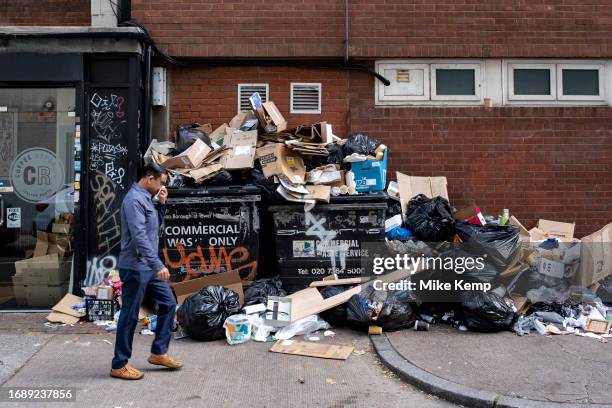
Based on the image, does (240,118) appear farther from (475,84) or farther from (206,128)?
(475,84)

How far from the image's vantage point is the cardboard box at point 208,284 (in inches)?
248

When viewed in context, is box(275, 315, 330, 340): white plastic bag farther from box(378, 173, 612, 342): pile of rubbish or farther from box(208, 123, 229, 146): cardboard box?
box(208, 123, 229, 146): cardboard box

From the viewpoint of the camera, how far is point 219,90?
7.59m

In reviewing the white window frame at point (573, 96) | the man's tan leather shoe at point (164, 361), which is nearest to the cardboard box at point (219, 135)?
the man's tan leather shoe at point (164, 361)

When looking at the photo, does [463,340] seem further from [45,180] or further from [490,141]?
[45,180]

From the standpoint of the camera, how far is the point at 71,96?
6984mm

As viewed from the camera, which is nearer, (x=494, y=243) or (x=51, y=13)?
(x=494, y=243)

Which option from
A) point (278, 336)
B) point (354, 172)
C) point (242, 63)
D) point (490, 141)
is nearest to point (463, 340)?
point (278, 336)

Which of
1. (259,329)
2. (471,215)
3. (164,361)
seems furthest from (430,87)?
(164,361)

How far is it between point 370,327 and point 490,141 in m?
3.33

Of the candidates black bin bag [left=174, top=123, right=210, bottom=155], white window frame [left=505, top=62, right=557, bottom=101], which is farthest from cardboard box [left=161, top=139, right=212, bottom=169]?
white window frame [left=505, top=62, right=557, bottom=101]

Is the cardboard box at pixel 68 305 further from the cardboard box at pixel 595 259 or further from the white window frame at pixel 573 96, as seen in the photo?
the white window frame at pixel 573 96

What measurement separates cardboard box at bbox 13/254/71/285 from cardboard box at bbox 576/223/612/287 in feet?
20.2

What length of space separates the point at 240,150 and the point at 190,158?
0.63 metres
